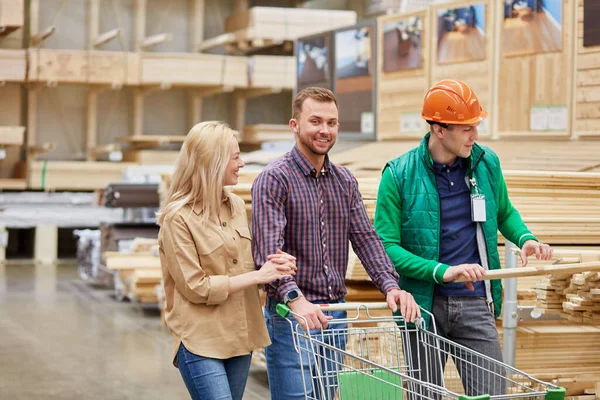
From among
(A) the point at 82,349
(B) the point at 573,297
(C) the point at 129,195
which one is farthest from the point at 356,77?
(B) the point at 573,297

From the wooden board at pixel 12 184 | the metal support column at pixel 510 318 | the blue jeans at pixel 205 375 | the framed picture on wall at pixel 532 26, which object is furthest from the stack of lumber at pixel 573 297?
the wooden board at pixel 12 184

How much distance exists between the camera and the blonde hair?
3457mm

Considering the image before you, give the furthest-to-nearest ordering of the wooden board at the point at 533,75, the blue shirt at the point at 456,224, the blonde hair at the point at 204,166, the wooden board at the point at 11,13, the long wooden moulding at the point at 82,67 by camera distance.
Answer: the long wooden moulding at the point at 82,67
the wooden board at the point at 11,13
the wooden board at the point at 533,75
the blue shirt at the point at 456,224
the blonde hair at the point at 204,166

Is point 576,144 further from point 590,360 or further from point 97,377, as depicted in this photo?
point 97,377

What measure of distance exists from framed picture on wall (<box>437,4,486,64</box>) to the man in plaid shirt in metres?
5.50

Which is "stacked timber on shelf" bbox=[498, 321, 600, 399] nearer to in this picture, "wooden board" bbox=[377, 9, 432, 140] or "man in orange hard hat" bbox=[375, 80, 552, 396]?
"man in orange hard hat" bbox=[375, 80, 552, 396]

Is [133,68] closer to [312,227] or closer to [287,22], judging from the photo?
[287,22]

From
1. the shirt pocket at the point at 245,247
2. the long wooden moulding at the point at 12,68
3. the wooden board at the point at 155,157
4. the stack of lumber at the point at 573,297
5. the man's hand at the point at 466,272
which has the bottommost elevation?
the stack of lumber at the point at 573,297

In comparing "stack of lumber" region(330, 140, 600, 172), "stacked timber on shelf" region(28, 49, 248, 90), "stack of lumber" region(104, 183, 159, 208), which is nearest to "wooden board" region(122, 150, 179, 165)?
"stacked timber on shelf" region(28, 49, 248, 90)

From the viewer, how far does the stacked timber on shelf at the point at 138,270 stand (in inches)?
433

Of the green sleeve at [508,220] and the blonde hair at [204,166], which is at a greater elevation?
the blonde hair at [204,166]

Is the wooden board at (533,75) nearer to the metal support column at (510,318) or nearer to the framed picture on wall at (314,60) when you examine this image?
the framed picture on wall at (314,60)

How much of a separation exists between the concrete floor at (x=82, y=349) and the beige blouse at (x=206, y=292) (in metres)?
3.55

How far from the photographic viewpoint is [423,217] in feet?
12.1
